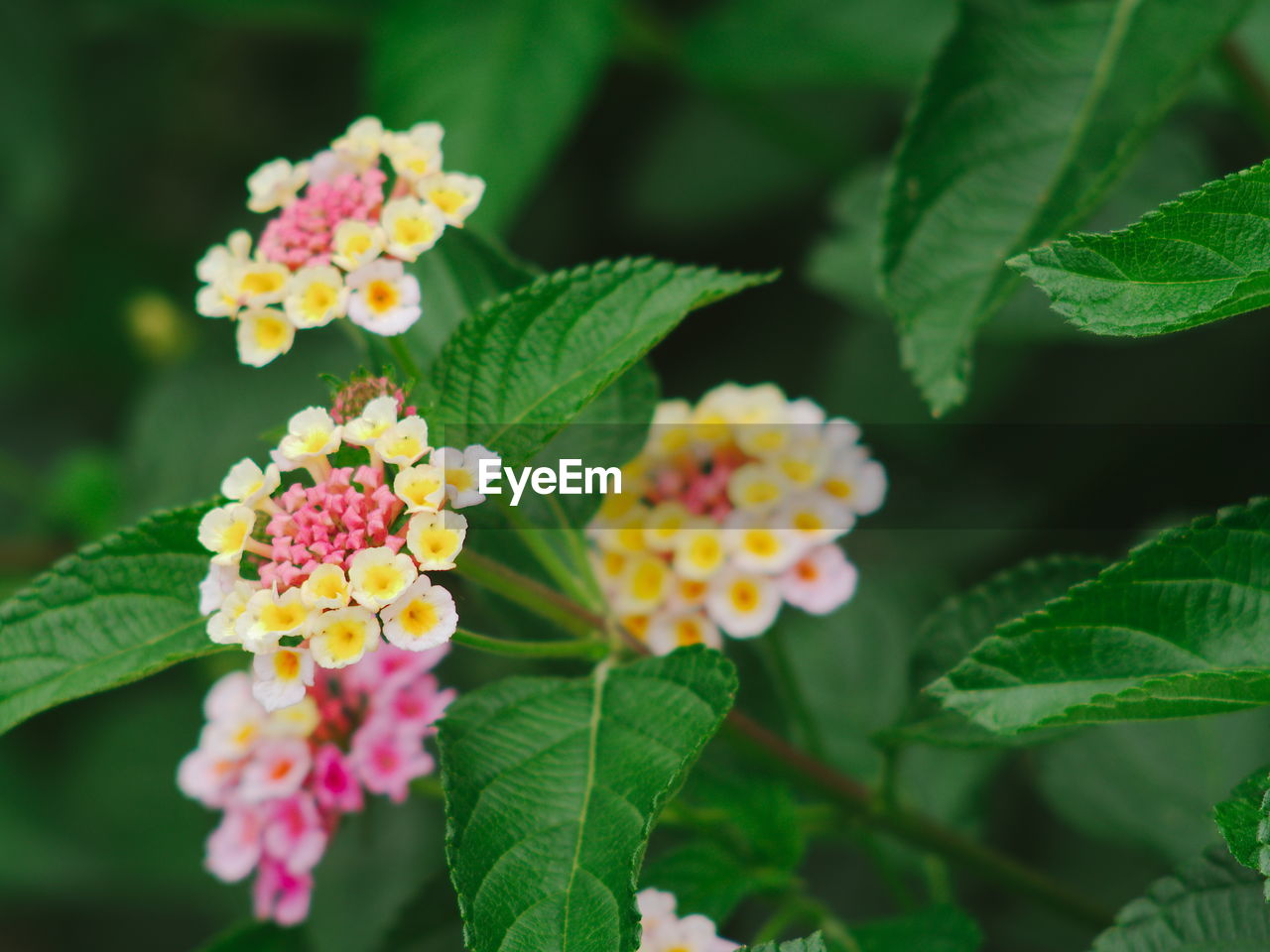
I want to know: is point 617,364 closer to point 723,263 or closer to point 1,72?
point 723,263

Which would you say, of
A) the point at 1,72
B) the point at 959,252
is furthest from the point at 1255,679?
the point at 1,72

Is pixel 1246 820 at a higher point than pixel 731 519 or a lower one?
lower

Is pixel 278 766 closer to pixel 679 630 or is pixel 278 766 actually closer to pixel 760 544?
pixel 679 630

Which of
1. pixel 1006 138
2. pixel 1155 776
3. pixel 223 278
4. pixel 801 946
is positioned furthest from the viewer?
pixel 1155 776

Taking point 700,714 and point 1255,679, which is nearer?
point 1255,679

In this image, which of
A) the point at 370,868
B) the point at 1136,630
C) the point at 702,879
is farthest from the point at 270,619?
the point at 370,868

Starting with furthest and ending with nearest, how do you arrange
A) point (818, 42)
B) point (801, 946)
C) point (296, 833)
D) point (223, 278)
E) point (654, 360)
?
point (654, 360), point (818, 42), point (296, 833), point (223, 278), point (801, 946)
